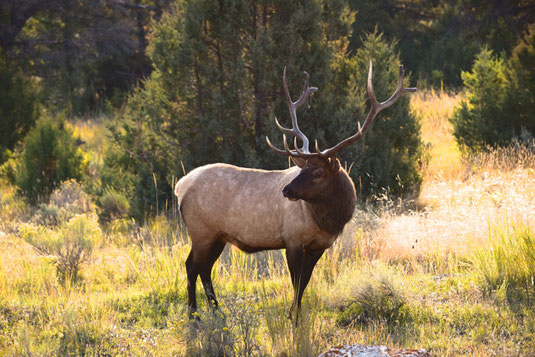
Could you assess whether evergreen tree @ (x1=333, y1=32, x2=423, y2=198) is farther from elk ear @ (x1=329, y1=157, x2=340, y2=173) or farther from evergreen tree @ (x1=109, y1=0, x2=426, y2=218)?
elk ear @ (x1=329, y1=157, x2=340, y2=173)

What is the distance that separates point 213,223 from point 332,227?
115 cm

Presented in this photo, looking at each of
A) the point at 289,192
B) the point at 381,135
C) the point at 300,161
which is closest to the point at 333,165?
the point at 300,161

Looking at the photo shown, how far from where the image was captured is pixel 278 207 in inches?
193

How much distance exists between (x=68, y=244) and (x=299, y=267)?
3.56 meters

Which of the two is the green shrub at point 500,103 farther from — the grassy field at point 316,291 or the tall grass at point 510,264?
the tall grass at point 510,264

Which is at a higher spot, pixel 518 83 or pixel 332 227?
pixel 518 83

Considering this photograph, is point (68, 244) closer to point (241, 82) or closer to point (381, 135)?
point (241, 82)

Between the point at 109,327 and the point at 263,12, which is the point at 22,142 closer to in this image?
the point at 263,12

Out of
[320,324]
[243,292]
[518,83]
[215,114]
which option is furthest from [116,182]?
[518,83]

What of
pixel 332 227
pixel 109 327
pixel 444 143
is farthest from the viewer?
pixel 444 143

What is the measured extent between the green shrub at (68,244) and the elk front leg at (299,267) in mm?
2911

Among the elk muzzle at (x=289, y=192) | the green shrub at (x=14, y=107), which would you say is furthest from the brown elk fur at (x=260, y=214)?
the green shrub at (x=14, y=107)

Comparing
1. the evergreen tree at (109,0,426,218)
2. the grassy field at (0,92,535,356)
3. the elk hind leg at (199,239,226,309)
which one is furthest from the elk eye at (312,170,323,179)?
the evergreen tree at (109,0,426,218)

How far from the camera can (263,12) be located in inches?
350
